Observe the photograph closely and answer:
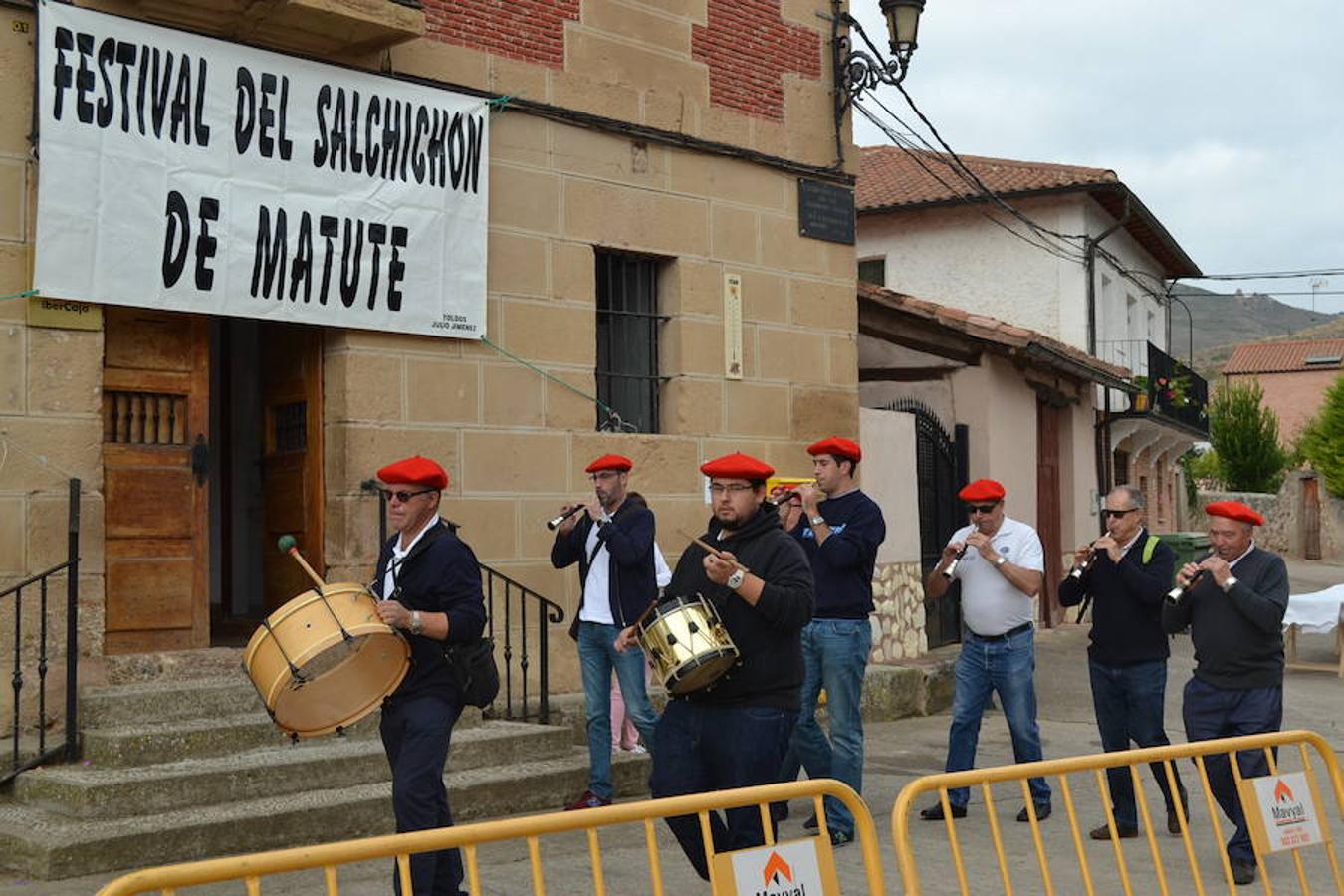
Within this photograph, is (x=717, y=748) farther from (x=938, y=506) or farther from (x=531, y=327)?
(x=938, y=506)

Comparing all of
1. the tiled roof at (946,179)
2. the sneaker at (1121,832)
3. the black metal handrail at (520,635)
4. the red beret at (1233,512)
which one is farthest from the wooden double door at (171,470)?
the tiled roof at (946,179)

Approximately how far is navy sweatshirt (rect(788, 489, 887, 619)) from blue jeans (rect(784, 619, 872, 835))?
79 millimetres

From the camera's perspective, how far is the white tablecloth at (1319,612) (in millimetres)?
14258

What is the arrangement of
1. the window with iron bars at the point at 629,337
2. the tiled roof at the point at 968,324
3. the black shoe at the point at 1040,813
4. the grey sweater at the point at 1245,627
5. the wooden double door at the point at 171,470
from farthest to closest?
1. the tiled roof at the point at 968,324
2. the window with iron bars at the point at 629,337
3. the wooden double door at the point at 171,470
4. the black shoe at the point at 1040,813
5. the grey sweater at the point at 1245,627

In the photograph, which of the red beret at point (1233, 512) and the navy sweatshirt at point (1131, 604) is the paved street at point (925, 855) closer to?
the navy sweatshirt at point (1131, 604)

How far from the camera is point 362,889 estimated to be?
614cm

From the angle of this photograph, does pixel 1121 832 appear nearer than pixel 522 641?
Yes

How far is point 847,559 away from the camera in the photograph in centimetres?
735

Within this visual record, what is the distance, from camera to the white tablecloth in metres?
14.3

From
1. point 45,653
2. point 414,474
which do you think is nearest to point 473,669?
point 414,474

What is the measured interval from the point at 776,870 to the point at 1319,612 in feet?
40.2

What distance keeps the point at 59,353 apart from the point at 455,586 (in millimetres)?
3422

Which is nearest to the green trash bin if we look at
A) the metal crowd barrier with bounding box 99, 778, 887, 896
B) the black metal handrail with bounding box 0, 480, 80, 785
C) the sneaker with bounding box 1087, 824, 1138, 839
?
the sneaker with bounding box 1087, 824, 1138, 839

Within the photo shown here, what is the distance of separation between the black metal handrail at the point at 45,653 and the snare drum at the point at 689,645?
343cm
